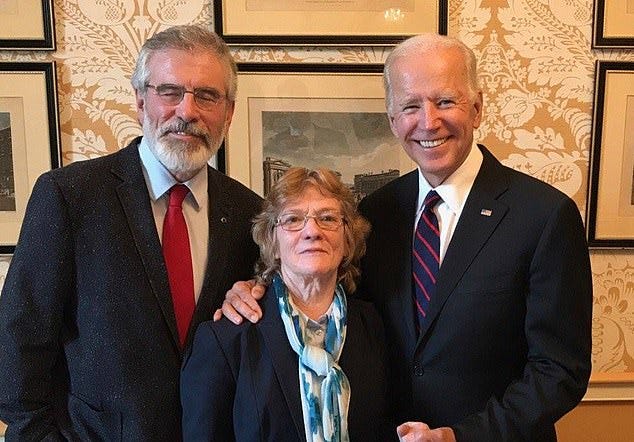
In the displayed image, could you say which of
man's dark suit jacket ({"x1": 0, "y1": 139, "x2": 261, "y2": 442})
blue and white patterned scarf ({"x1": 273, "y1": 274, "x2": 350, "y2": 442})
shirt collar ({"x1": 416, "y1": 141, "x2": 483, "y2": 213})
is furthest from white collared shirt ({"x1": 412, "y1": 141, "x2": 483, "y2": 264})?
man's dark suit jacket ({"x1": 0, "y1": 139, "x2": 261, "y2": 442})

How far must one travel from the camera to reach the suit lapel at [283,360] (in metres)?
1.29

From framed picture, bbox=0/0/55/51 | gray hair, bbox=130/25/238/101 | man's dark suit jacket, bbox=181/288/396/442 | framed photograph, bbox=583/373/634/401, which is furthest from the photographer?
framed photograph, bbox=583/373/634/401

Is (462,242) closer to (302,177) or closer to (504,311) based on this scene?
(504,311)

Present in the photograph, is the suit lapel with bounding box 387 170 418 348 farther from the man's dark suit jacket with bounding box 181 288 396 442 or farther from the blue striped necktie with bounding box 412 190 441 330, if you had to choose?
the man's dark suit jacket with bounding box 181 288 396 442

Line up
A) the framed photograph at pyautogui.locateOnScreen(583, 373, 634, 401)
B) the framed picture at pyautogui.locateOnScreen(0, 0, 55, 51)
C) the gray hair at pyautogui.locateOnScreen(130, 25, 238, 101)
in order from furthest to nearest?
the framed photograph at pyautogui.locateOnScreen(583, 373, 634, 401)
the framed picture at pyautogui.locateOnScreen(0, 0, 55, 51)
the gray hair at pyautogui.locateOnScreen(130, 25, 238, 101)

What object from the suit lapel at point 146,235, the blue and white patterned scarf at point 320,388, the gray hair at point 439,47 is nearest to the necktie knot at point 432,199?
the gray hair at point 439,47

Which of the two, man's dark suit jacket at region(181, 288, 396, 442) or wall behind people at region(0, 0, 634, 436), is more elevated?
wall behind people at region(0, 0, 634, 436)

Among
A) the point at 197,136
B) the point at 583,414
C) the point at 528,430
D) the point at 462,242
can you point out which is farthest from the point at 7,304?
the point at 583,414

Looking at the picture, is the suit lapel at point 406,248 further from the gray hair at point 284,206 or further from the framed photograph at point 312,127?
the framed photograph at point 312,127

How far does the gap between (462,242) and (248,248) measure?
0.56 m

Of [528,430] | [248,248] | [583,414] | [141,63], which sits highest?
[141,63]

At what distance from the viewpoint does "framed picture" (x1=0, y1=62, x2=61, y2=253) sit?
1893 mm

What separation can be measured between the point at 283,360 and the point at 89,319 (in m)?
0.44

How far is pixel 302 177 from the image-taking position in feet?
4.65
